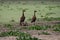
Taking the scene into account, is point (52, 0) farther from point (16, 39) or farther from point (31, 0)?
point (16, 39)

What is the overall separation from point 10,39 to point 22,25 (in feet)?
11.0

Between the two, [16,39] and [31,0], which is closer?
[16,39]

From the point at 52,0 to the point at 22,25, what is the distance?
1637 centimetres

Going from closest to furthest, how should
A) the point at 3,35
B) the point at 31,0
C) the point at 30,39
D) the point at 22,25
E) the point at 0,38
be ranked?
the point at 30,39 < the point at 0,38 < the point at 3,35 < the point at 22,25 < the point at 31,0

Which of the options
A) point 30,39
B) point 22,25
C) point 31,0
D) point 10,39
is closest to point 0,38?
point 10,39

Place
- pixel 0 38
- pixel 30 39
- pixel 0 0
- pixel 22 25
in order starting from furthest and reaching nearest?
pixel 0 0
pixel 22 25
pixel 0 38
pixel 30 39

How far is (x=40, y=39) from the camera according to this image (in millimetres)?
6250

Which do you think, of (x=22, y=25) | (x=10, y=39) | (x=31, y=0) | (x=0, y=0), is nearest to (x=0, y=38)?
(x=10, y=39)

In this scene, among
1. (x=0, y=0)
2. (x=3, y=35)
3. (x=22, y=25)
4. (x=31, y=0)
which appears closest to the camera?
(x=3, y=35)

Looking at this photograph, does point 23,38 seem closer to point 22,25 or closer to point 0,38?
point 0,38

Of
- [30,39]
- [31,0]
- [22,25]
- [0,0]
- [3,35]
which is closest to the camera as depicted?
[30,39]

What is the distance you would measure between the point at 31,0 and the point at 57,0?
2.25m

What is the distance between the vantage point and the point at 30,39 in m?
6.08

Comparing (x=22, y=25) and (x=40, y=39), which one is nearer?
(x=40, y=39)
